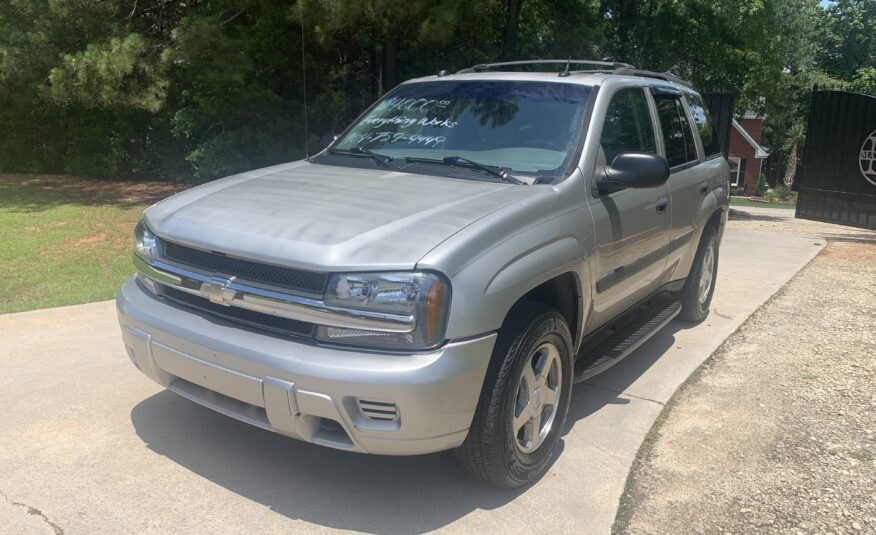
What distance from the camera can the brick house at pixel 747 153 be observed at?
1766 inches

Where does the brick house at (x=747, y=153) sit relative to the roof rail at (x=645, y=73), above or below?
below

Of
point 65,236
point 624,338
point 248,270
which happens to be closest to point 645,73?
point 624,338

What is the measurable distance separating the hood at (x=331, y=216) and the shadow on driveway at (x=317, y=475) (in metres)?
1.08

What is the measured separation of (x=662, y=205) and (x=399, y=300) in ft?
8.44

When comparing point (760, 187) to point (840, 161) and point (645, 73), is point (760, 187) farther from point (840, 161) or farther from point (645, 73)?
point (645, 73)

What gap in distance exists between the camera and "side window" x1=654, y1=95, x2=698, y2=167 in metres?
5.11

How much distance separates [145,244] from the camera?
3.60 metres

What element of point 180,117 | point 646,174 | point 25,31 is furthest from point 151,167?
point 646,174

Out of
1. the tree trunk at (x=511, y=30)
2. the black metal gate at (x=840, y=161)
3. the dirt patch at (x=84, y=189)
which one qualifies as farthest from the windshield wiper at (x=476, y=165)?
the tree trunk at (x=511, y=30)

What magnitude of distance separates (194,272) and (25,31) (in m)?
12.7

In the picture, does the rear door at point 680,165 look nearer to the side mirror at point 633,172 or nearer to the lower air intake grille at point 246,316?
the side mirror at point 633,172

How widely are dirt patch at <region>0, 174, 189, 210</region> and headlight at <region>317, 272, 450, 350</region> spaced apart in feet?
37.5

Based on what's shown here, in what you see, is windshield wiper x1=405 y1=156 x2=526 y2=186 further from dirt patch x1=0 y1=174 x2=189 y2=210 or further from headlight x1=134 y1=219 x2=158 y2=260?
dirt patch x1=0 y1=174 x2=189 y2=210

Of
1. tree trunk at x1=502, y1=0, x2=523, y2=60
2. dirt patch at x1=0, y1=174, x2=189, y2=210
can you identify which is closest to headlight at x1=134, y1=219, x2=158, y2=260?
dirt patch at x1=0, y1=174, x2=189, y2=210
